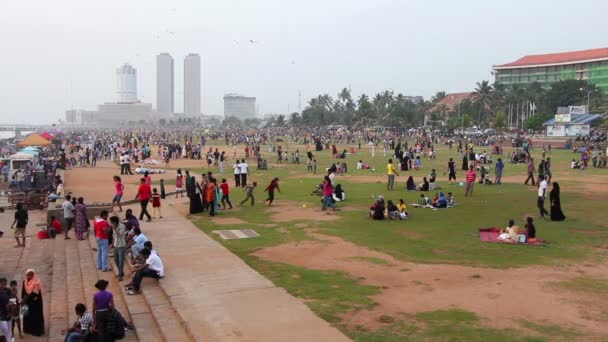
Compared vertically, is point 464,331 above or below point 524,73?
below

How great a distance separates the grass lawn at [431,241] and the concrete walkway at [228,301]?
16.5 inches

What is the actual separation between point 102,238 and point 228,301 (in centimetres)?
391

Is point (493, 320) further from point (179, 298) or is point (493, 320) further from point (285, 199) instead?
point (285, 199)

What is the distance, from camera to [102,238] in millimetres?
11562

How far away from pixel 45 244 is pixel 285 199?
9.29 metres

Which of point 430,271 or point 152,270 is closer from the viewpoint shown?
point 152,270

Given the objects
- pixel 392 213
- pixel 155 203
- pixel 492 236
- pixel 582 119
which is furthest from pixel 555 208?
pixel 582 119

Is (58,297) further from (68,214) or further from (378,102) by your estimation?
(378,102)

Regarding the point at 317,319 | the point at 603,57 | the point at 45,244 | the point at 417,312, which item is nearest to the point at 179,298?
the point at 317,319

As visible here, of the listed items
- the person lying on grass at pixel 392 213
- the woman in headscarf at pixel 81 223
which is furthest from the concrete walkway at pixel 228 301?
the person lying on grass at pixel 392 213

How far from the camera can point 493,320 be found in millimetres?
8484

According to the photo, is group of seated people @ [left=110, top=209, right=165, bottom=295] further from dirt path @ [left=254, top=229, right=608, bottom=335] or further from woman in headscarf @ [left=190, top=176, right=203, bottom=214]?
woman in headscarf @ [left=190, top=176, right=203, bottom=214]

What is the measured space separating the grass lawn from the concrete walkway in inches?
16.5

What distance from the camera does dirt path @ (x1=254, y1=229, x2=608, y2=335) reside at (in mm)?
8727
